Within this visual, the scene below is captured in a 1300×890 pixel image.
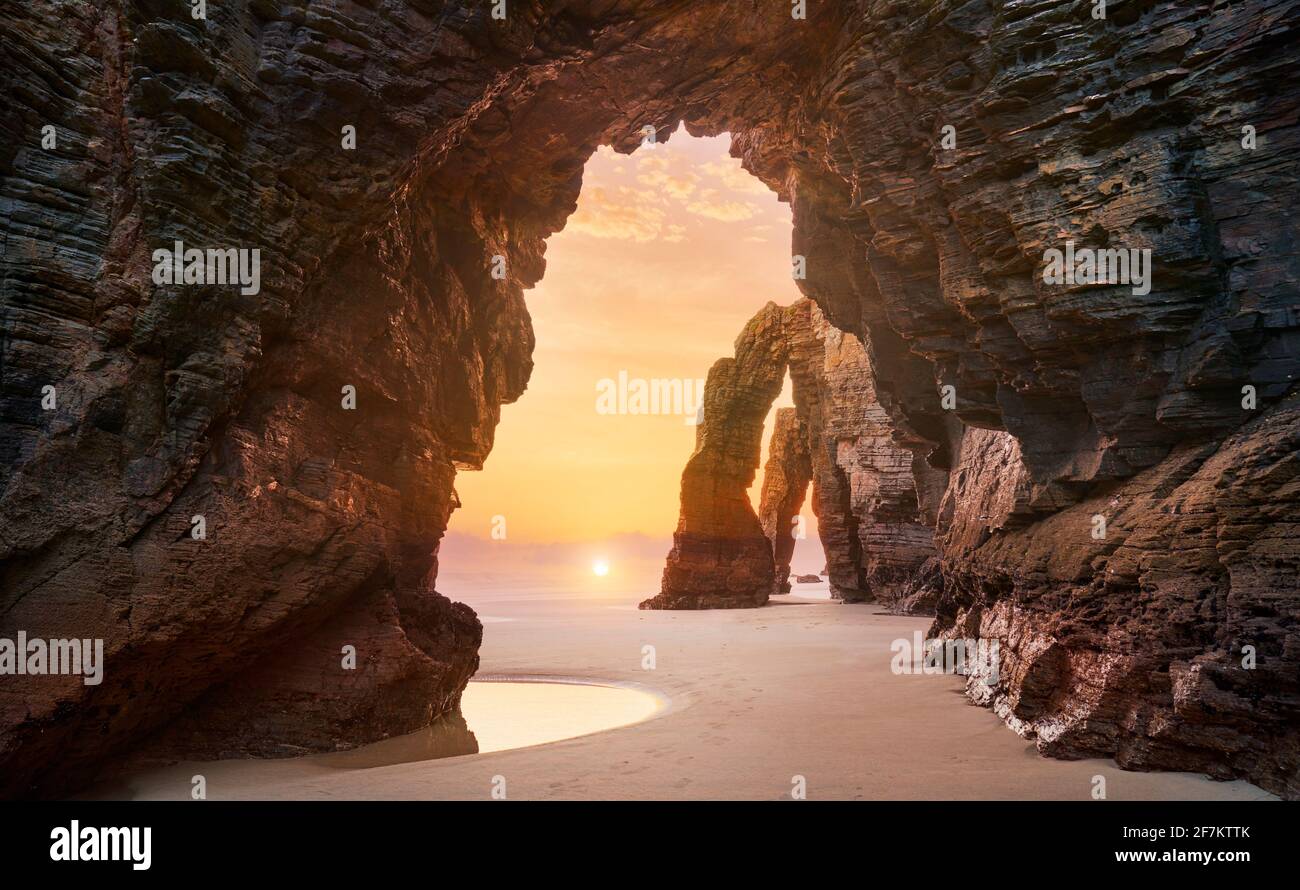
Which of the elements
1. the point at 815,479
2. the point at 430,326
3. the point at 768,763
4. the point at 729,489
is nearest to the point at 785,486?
the point at 815,479

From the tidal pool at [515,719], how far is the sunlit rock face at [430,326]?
0.59 meters

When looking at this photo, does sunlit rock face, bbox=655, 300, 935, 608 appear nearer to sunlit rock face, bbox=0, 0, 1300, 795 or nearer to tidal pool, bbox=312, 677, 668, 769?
tidal pool, bbox=312, 677, 668, 769

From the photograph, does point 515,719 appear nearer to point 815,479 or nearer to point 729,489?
point 729,489

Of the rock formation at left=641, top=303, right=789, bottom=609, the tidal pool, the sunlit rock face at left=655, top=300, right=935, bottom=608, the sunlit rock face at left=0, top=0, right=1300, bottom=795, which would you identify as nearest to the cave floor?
the tidal pool

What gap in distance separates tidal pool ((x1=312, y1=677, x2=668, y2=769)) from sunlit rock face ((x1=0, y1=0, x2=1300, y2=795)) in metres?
0.59

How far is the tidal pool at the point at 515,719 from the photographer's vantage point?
979cm

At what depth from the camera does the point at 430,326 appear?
44.8 ft

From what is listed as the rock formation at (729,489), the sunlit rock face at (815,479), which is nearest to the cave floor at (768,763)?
the sunlit rock face at (815,479)

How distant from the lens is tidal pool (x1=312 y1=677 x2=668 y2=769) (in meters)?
9.79

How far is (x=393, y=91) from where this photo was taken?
1041 cm

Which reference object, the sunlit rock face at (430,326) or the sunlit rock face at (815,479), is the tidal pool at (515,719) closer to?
the sunlit rock face at (430,326)
